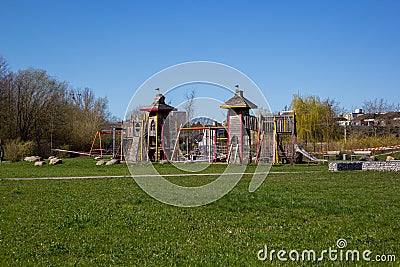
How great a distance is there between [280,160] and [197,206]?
26.1 meters

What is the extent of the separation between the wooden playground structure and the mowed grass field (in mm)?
20517

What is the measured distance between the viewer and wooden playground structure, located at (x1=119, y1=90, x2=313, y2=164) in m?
35.0

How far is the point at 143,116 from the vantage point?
3841cm

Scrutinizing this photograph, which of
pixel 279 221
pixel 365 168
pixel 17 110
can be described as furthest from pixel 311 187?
pixel 17 110

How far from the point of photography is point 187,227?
9266 mm

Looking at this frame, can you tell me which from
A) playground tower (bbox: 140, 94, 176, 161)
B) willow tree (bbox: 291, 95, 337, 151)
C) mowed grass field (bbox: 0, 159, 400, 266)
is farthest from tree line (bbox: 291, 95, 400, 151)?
mowed grass field (bbox: 0, 159, 400, 266)

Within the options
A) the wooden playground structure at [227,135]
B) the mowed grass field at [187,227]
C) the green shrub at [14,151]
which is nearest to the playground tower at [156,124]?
the wooden playground structure at [227,135]

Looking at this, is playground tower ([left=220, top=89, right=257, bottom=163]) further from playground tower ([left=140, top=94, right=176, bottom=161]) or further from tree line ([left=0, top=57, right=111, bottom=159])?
tree line ([left=0, top=57, right=111, bottom=159])

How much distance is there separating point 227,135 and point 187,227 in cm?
2819

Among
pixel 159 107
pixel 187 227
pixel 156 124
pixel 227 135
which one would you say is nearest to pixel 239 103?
pixel 227 135

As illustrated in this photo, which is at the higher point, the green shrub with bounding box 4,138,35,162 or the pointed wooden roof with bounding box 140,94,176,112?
the pointed wooden roof with bounding box 140,94,176,112

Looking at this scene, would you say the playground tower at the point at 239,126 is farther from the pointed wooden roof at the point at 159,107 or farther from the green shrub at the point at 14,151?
the green shrub at the point at 14,151

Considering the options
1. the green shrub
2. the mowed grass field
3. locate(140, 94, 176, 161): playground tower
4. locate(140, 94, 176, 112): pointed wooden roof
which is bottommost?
the mowed grass field

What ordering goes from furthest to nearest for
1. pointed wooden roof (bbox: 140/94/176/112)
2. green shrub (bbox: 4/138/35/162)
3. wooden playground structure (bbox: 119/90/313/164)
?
green shrub (bbox: 4/138/35/162)
pointed wooden roof (bbox: 140/94/176/112)
wooden playground structure (bbox: 119/90/313/164)
